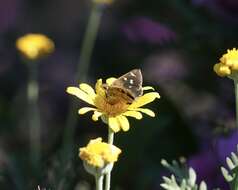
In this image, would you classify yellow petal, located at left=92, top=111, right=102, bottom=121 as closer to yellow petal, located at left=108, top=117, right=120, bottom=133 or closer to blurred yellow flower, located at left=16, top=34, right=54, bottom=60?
yellow petal, located at left=108, top=117, right=120, bottom=133

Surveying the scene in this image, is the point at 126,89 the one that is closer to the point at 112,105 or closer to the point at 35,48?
the point at 112,105

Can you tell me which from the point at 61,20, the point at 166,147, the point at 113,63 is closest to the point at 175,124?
the point at 166,147

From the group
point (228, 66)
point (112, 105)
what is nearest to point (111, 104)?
point (112, 105)

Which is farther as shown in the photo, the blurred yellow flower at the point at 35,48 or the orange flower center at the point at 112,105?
the blurred yellow flower at the point at 35,48

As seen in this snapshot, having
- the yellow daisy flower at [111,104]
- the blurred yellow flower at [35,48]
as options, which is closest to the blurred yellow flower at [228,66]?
the yellow daisy flower at [111,104]

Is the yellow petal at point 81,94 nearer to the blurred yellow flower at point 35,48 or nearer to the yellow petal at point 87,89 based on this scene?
the yellow petal at point 87,89

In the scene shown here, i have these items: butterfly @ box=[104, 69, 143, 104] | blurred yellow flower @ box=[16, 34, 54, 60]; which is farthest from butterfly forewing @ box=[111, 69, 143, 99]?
blurred yellow flower @ box=[16, 34, 54, 60]
